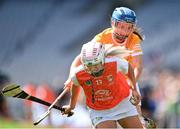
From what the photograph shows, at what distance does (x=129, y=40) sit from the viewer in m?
11.7

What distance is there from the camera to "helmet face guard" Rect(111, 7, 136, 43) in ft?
37.0

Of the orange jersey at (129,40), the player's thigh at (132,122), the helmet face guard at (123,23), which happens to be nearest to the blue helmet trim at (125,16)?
the helmet face guard at (123,23)

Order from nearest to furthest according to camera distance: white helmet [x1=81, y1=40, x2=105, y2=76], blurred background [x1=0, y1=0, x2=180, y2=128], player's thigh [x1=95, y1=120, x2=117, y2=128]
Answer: white helmet [x1=81, y1=40, x2=105, y2=76]
player's thigh [x1=95, y1=120, x2=117, y2=128]
blurred background [x1=0, y1=0, x2=180, y2=128]

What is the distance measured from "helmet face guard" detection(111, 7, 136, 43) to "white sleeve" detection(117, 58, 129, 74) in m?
0.59

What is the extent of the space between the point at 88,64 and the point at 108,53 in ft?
1.13

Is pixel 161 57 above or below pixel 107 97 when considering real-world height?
below

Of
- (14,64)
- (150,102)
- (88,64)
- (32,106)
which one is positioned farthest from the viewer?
(14,64)

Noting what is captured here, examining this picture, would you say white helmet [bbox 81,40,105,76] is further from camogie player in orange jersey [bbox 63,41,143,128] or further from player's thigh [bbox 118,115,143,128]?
player's thigh [bbox 118,115,143,128]

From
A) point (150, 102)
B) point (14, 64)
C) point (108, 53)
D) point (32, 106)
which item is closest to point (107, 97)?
point (108, 53)

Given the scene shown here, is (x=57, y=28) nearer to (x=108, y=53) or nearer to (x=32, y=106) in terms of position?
(x=32, y=106)

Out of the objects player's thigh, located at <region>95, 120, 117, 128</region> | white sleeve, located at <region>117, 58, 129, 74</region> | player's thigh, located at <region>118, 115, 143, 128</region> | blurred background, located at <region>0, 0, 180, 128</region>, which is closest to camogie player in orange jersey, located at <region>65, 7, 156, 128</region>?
white sleeve, located at <region>117, 58, 129, 74</region>

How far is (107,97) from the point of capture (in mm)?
10820

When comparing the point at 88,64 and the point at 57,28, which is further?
the point at 57,28

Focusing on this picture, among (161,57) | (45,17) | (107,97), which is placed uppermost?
(107,97)
